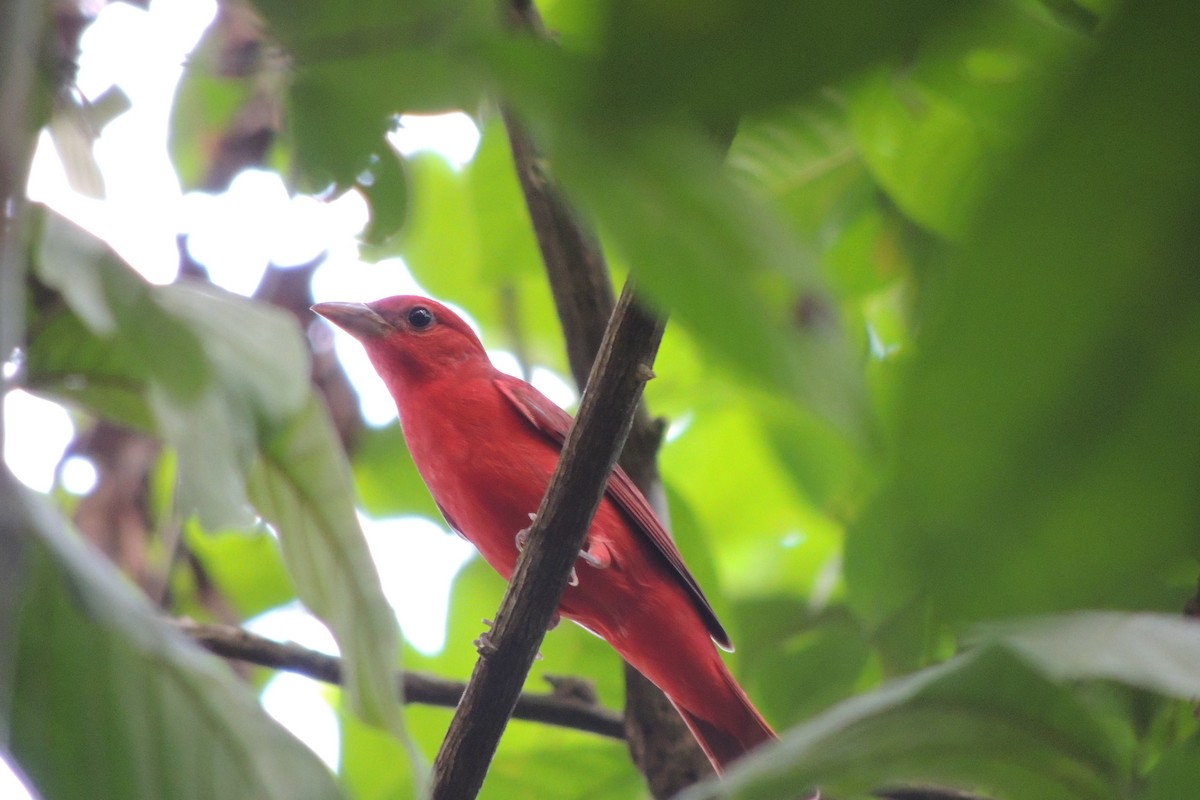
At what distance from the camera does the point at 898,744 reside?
3.30ft

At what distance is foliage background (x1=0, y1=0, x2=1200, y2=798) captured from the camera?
477mm

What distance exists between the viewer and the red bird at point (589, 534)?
3.76 metres

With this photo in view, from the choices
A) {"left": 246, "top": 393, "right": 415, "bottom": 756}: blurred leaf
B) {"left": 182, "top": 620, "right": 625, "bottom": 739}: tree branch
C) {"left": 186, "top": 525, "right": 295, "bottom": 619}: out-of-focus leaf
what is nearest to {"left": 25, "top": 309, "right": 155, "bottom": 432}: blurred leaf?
{"left": 246, "top": 393, "right": 415, "bottom": 756}: blurred leaf

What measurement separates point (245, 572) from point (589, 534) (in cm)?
222

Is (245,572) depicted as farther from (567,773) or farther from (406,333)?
(567,773)

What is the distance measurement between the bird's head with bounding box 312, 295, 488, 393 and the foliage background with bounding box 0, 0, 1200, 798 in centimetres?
215

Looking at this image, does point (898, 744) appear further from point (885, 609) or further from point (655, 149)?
point (885, 609)

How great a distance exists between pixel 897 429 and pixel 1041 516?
0.24 feet

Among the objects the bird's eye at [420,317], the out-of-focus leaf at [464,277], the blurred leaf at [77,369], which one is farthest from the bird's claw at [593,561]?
the blurred leaf at [77,369]

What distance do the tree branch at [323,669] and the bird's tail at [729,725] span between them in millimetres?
537

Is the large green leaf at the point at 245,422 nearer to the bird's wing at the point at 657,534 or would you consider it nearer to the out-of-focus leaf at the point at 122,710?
the out-of-focus leaf at the point at 122,710

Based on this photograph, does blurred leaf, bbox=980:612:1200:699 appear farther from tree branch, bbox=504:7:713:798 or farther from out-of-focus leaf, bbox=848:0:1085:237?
tree branch, bbox=504:7:713:798

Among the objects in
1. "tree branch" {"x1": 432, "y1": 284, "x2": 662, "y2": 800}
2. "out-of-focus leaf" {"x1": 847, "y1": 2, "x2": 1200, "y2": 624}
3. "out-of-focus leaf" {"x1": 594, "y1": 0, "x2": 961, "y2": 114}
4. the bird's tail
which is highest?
"out-of-focus leaf" {"x1": 594, "y1": 0, "x2": 961, "y2": 114}

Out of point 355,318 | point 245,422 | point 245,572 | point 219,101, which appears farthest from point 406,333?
point 245,422
